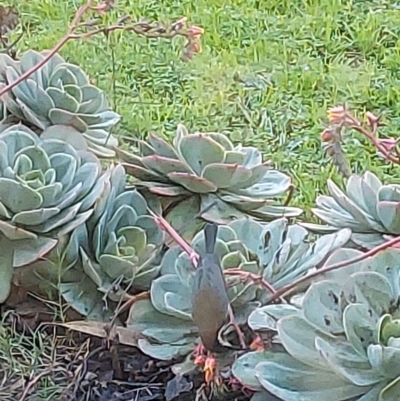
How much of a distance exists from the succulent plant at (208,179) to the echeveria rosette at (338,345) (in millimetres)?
228

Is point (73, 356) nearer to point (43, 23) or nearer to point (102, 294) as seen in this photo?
point (102, 294)

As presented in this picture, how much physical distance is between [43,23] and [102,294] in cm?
153

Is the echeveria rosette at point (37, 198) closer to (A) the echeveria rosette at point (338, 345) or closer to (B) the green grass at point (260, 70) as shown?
(A) the echeveria rosette at point (338, 345)

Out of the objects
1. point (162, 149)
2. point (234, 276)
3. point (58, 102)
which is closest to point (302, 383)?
point (234, 276)

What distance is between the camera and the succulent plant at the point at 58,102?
1.13 m

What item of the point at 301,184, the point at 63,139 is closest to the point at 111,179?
the point at 63,139

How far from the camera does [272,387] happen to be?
0.79 meters

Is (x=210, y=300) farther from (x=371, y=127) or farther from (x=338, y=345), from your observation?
(x=371, y=127)

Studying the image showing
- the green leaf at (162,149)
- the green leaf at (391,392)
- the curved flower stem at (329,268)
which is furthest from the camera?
the green leaf at (162,149)

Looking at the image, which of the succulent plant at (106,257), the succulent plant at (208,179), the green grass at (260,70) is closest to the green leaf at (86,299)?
the succulent plant at (106,257)

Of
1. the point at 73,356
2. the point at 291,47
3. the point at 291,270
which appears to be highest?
the point at 291,270

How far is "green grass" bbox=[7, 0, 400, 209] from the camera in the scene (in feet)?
6.36

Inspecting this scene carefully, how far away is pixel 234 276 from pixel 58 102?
0.36 metres

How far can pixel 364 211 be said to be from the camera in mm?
993
